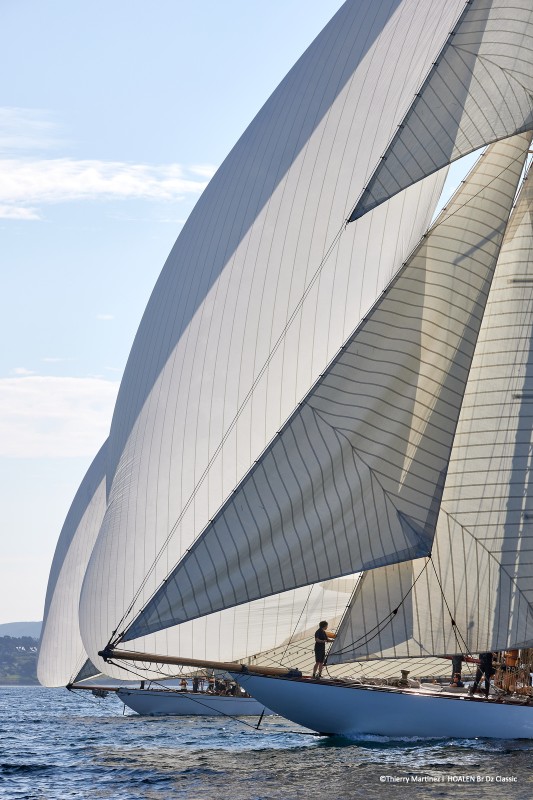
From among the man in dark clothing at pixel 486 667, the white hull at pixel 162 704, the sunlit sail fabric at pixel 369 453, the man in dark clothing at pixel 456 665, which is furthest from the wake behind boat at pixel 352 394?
the white hull at pixel 162 704

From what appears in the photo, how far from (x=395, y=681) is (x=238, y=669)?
Result: 3.99 meters

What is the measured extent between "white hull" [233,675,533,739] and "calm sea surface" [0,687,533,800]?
0.28m

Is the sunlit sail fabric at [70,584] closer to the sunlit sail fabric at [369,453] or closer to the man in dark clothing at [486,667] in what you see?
the man in dark clothing at [486,667]

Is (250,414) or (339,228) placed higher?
(339,228)

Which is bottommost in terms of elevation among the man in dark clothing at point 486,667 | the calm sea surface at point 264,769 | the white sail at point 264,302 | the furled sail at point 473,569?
the calm sea surface at point 264,769

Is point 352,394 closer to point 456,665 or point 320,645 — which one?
point 320,645

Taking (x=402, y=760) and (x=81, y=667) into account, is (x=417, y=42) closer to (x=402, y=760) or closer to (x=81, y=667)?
(x=402, y=760)

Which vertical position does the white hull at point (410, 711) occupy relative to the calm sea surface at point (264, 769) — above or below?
above

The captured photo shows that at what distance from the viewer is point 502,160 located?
22.7m

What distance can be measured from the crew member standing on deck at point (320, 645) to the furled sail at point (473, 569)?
3.91ft

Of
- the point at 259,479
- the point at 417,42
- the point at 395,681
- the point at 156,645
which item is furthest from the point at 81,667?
the point at 417,42

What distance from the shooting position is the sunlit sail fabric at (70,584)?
39000 millimetres

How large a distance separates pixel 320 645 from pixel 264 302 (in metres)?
6.46

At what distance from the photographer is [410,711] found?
22.2 metres
